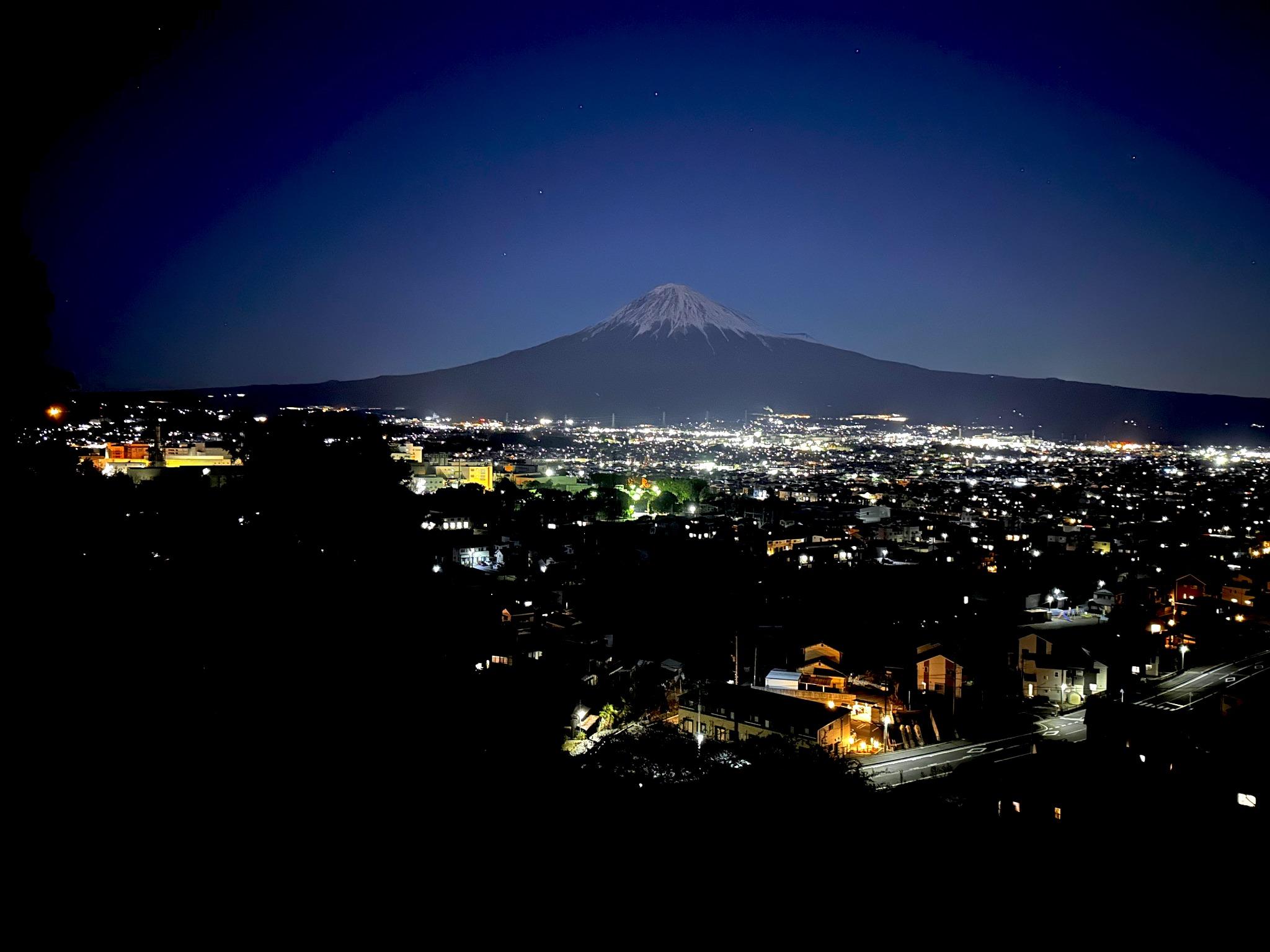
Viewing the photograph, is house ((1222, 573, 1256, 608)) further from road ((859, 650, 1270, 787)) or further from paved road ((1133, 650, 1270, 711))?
road ((859, 650, 1270, 787))

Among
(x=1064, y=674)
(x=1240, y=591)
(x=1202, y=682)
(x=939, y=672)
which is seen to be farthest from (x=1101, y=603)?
(x=939, y=672)

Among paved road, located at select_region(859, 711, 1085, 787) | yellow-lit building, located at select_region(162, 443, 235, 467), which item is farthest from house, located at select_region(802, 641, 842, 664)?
yellow-lit building, located at select_region(162, 443, 235, 467)

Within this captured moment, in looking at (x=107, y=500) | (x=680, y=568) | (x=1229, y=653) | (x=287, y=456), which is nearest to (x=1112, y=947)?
(x=107, y=500)

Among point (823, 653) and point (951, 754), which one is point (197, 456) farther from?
point (951, 754)

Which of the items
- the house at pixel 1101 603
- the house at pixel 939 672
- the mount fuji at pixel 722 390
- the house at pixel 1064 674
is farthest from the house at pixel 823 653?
the mount fuji at pixel 722 390

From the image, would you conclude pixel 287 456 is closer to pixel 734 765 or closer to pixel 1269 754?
pixel 734 765
